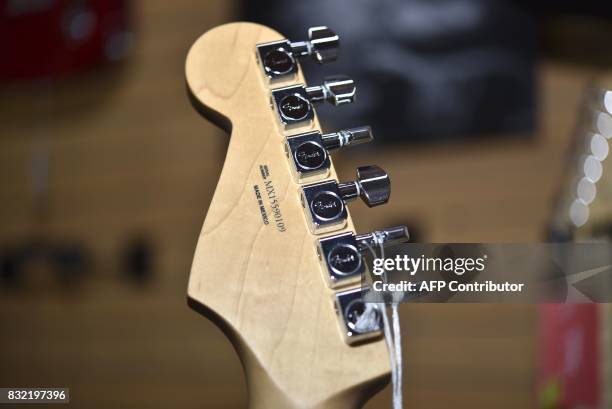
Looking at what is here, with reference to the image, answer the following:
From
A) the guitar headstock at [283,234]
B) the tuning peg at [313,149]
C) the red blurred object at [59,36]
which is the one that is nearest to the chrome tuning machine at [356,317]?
the guitar headstock at [283,234]

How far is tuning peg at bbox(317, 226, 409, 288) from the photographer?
1.84 ft

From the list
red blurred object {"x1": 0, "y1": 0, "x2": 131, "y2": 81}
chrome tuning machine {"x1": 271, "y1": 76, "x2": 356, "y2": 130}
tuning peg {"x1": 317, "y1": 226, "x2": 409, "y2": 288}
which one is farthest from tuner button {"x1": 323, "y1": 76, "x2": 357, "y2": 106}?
red blurred object {"x1": 0, "y1": 0, "x2": 131, "y2": 81}

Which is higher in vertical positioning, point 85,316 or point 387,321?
point 387,321

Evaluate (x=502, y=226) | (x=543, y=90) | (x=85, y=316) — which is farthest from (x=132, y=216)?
(x=543, y=90)

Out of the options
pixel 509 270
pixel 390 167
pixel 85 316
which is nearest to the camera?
pixel 509 270

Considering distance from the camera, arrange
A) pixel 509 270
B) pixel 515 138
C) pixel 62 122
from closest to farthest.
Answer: pixel 509 270 < pixel 515 138 < pixel 62 122

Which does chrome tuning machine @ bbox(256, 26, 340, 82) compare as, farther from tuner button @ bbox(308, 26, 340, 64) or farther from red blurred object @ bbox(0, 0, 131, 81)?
red blurred object @ bbox(0, 0, 131, 81)

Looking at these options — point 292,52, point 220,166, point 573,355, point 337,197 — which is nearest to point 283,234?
point 337,197

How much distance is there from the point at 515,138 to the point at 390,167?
0.31m

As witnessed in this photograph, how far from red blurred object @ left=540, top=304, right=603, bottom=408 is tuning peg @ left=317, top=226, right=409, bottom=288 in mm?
686

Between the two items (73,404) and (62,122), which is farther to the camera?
(62,122)

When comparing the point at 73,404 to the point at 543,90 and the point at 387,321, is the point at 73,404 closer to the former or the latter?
the point at 387,321

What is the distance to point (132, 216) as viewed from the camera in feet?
6.87

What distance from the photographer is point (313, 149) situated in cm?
60
